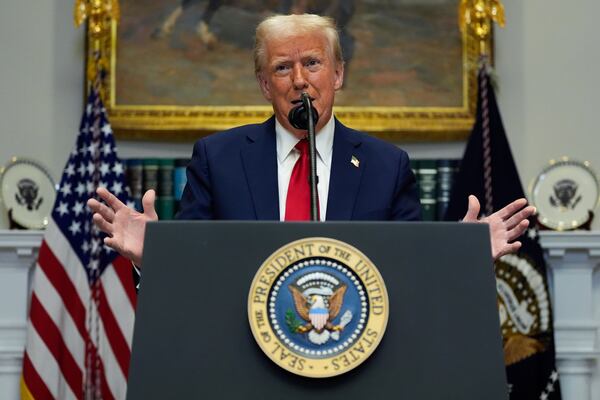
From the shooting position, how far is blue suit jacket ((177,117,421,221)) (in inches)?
122

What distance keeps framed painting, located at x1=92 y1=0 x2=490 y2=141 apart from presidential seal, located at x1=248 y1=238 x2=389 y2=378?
4.53 metres

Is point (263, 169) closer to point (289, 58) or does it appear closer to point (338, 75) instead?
point (289, 58)

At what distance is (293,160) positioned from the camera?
324 centimetres

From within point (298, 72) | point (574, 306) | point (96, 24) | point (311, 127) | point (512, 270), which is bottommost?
point (574, 306)

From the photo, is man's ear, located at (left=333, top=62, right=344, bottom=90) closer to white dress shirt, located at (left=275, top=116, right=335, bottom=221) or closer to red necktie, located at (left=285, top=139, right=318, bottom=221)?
white dress shirt, located at (left=275, top=116, right=335, bottom=221)

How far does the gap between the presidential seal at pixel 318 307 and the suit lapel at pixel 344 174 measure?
0.80m

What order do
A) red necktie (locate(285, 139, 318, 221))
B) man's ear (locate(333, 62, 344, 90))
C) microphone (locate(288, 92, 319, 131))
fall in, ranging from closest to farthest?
microphone (locate(288, 92, 319, 131)) → red necktie (locate(285, 139, 318, 221)) → man's ear (locate(333, 62, 344, 90))

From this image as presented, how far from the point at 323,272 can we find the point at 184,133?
15.1 ft

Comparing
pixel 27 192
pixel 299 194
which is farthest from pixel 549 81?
pixel 299 194

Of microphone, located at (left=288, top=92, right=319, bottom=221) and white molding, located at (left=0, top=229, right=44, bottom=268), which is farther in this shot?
white molding, located at (left=0, top=229, right=44, bottom=268)

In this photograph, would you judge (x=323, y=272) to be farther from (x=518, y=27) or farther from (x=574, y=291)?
(x=518, y=27)

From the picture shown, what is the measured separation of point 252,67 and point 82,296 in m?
1.65

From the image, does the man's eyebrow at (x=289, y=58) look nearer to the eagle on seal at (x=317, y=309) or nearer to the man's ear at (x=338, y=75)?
the man's ear at (x=338, y=75)

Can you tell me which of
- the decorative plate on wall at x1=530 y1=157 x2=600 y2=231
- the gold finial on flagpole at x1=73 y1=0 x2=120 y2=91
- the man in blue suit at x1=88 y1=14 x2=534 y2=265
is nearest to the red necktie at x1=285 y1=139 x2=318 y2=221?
the man in blue suit at x1=88 y1=14 x2=534 y2=265
